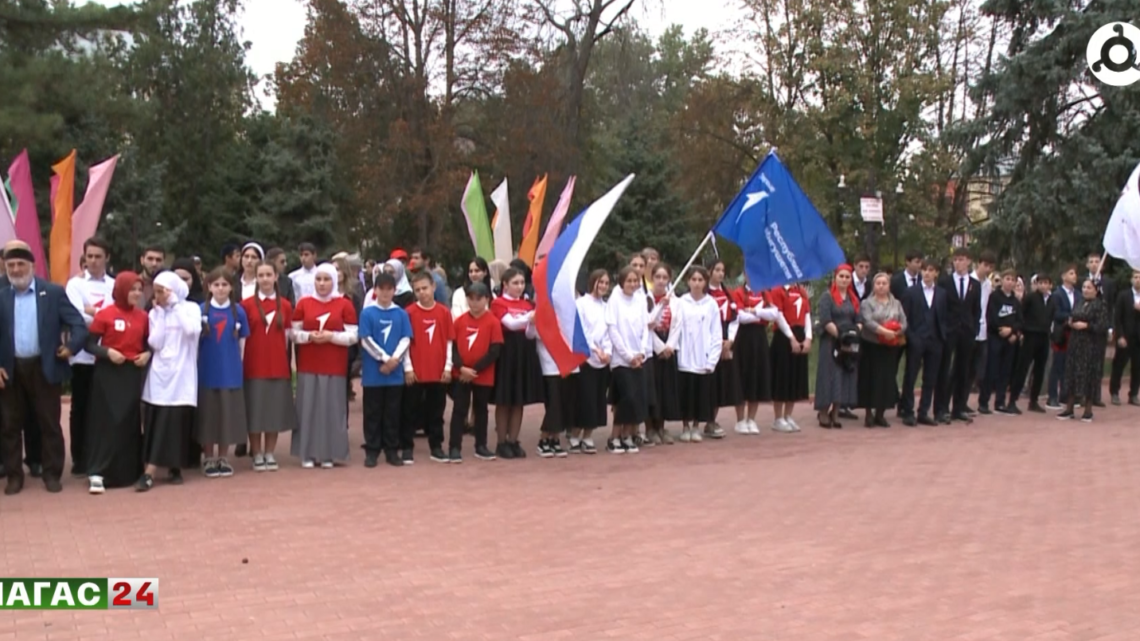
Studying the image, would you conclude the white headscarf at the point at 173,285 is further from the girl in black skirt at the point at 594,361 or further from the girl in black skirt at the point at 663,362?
the girl in black skirt at the point at 663,362

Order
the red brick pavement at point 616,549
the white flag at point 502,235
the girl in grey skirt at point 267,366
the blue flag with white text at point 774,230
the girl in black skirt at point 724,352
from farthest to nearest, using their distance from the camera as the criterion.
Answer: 1. the white flag at point 502,235
2. the girl in black skirt at point 724,352
3. the blue flag with white text at point 774,230
4. the girl in grey skirt at point 267,366
5. the red brick pavement at point 616,549

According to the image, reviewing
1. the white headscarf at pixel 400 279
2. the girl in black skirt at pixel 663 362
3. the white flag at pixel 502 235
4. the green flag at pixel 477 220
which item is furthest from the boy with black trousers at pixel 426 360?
the green flag at pixel 477 220

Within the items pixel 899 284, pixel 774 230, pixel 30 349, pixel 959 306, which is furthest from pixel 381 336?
pixel 959 306

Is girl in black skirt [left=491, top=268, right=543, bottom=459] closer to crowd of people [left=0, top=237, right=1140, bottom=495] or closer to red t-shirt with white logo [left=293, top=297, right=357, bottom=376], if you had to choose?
crowd of people [left=0, top=237, right=1140, bottom=495]

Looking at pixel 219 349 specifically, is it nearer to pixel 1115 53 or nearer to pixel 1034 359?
pixel 1034 359

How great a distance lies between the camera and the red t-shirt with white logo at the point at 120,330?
349 inches

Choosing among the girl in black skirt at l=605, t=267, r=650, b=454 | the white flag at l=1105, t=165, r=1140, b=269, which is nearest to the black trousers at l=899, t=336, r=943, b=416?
the white flag at l=1105, t=165, r=1140, b=269

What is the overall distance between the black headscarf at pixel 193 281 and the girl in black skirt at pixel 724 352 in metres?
5.14

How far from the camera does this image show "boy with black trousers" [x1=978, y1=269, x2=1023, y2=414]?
46.1ft

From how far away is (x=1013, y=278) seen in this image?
14062 mm

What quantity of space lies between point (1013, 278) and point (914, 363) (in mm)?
2167

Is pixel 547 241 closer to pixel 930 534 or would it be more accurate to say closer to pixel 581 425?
pixel 581 425

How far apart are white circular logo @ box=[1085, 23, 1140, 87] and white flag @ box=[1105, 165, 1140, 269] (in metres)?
9.33

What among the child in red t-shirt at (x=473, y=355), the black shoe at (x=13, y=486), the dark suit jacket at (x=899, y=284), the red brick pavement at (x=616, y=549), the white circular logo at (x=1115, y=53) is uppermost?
the white circular logo at (x=1115, y=53)
